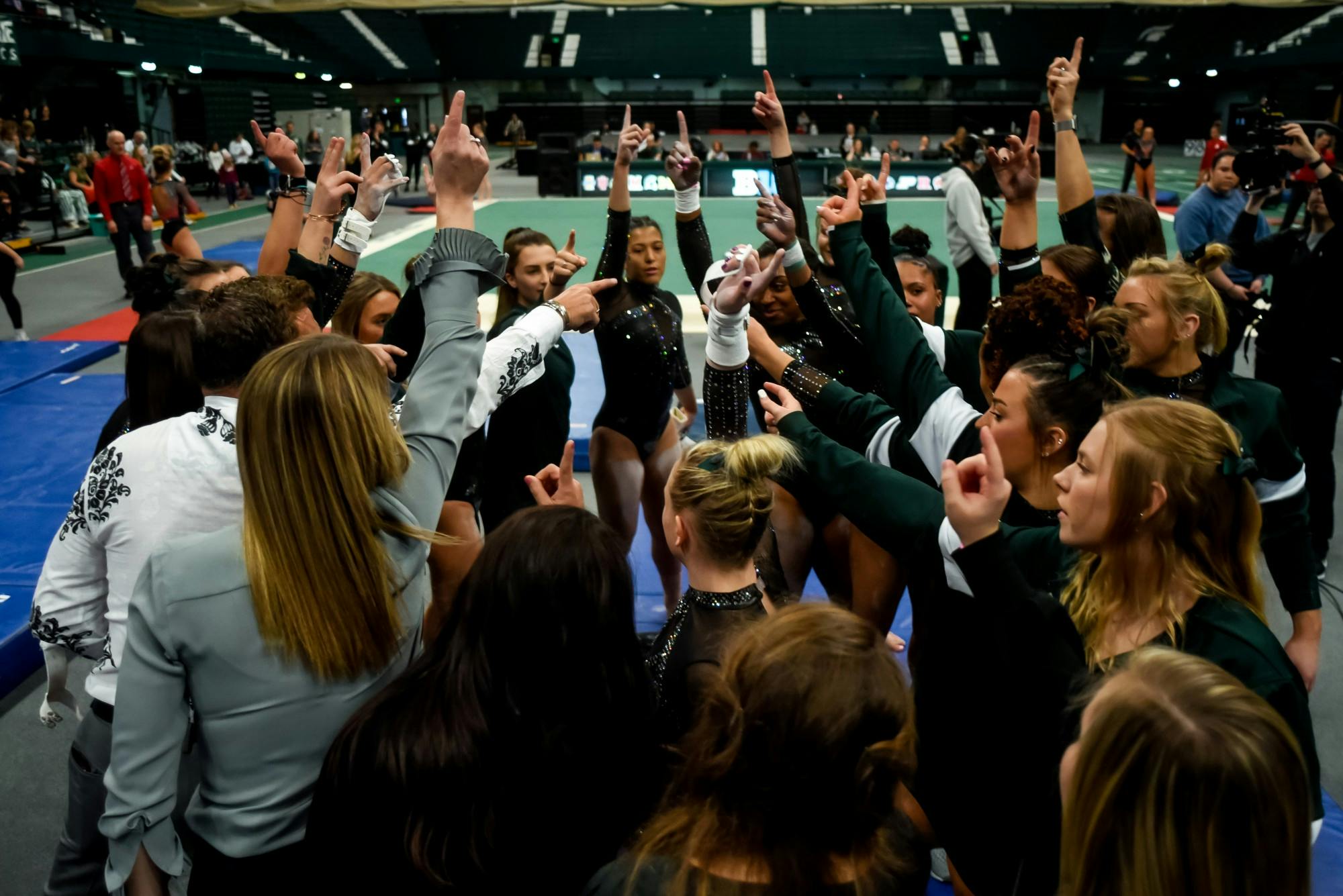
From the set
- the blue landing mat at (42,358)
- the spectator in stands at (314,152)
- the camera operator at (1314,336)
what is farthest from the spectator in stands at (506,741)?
the spectator in stands at (314,152)

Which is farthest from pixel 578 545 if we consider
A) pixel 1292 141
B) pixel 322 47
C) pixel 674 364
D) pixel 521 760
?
pixel 322 47

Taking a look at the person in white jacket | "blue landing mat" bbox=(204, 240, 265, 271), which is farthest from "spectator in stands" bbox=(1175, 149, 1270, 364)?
"blue landing mat" bbox=(204, 240, 265, 271)

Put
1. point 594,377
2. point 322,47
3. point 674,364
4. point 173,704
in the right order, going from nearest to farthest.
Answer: point 173,704, point 674,364, point 594,377, point 322,47

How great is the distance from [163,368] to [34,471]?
12.0ft

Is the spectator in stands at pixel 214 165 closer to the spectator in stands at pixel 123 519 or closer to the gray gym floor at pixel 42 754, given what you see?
the gray gym floor at pixel 42 754

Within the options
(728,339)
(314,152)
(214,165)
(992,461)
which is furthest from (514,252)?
(314,152)

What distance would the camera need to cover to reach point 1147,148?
15.8 metres

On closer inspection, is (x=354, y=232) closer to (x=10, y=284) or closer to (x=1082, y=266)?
(x=1082, y=266)

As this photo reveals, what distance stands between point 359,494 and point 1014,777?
1176mm

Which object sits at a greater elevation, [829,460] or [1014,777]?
[829,460]

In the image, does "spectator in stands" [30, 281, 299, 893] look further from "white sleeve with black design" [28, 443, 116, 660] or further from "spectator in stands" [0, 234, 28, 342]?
"spectator in stands" [0, 234, 28, 342]

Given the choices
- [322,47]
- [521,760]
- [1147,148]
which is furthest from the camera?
[322,47]

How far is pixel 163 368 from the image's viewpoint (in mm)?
2232

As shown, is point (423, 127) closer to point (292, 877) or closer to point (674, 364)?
point (674, 364)
